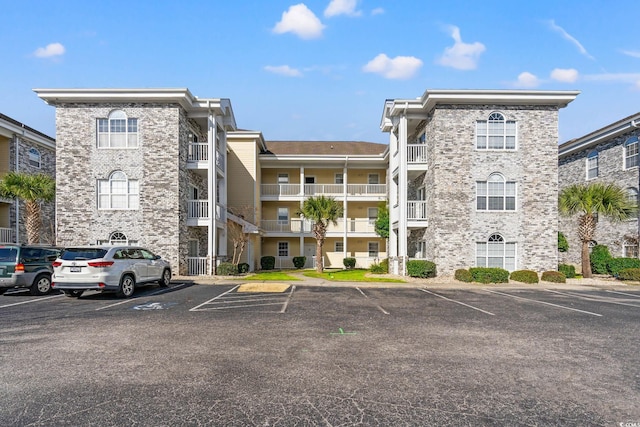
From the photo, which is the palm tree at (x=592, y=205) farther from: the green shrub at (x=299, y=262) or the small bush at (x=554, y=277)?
the green shrub at (x=299, y=262)

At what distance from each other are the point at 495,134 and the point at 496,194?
11.0 ft

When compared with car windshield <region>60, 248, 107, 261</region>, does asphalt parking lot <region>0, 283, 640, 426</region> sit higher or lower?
lower

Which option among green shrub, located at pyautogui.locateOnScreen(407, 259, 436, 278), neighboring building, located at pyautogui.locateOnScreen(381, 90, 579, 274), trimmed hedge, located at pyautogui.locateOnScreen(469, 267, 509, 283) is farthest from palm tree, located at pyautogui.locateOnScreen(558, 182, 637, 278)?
green shrub, located at pyautogui.locateOnScreen(407, 259, 436, 278)

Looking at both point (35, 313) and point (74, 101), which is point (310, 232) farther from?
point (35, 313)

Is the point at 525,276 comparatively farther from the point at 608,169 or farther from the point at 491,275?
the point at 608,169

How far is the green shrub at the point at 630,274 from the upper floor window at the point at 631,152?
6.64 metres

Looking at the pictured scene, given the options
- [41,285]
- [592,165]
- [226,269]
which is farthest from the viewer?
[592,165]

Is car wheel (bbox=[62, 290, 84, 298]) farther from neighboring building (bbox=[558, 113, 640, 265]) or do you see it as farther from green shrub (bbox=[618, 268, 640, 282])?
neighboring building (bbox=[558, 113, 640, 265])

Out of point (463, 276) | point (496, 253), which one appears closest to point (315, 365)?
point (463, 276)

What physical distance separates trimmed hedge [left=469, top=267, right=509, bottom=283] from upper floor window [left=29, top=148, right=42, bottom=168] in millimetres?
28694

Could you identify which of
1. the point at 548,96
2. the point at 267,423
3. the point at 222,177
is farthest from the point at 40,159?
the point at 548,96

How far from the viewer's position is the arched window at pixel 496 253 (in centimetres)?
2019

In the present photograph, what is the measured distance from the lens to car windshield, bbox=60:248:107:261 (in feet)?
38.3

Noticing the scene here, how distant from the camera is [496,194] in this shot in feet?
67.1
